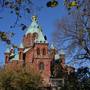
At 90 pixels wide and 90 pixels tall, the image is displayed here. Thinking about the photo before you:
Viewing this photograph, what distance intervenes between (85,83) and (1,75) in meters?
30.6

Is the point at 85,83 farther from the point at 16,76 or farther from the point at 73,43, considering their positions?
the point at 16,76

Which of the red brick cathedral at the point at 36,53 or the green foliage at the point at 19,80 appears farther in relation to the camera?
the red brick cathedral at the point at 36,53

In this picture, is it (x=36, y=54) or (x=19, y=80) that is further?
(x=36, y=54)

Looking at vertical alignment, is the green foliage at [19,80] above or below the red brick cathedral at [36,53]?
below

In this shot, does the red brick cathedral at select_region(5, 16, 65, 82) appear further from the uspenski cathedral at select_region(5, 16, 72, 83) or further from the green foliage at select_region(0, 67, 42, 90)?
the green foliage at select_region(0, 67, 42, 90)

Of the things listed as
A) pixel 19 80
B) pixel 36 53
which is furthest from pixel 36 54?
pixel 19 80

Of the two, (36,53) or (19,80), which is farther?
(36,53)

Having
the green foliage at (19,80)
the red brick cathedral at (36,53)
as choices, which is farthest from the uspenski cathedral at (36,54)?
the green foliage at (19,80)

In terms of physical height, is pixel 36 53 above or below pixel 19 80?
above

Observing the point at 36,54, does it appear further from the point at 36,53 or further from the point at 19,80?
the point at 19,80

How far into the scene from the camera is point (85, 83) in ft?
98.2

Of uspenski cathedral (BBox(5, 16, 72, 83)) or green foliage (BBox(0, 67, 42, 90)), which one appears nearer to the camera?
green foliage (BBox(0, 67, 42, 90))

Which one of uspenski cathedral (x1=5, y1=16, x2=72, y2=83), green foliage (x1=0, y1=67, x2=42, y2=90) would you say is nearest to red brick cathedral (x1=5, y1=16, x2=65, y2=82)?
uspenski cathedral (x1=5, y1=16, x2=72, y2=83)

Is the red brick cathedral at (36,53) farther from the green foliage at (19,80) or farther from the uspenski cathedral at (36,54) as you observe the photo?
the green foliage at (19,80)
